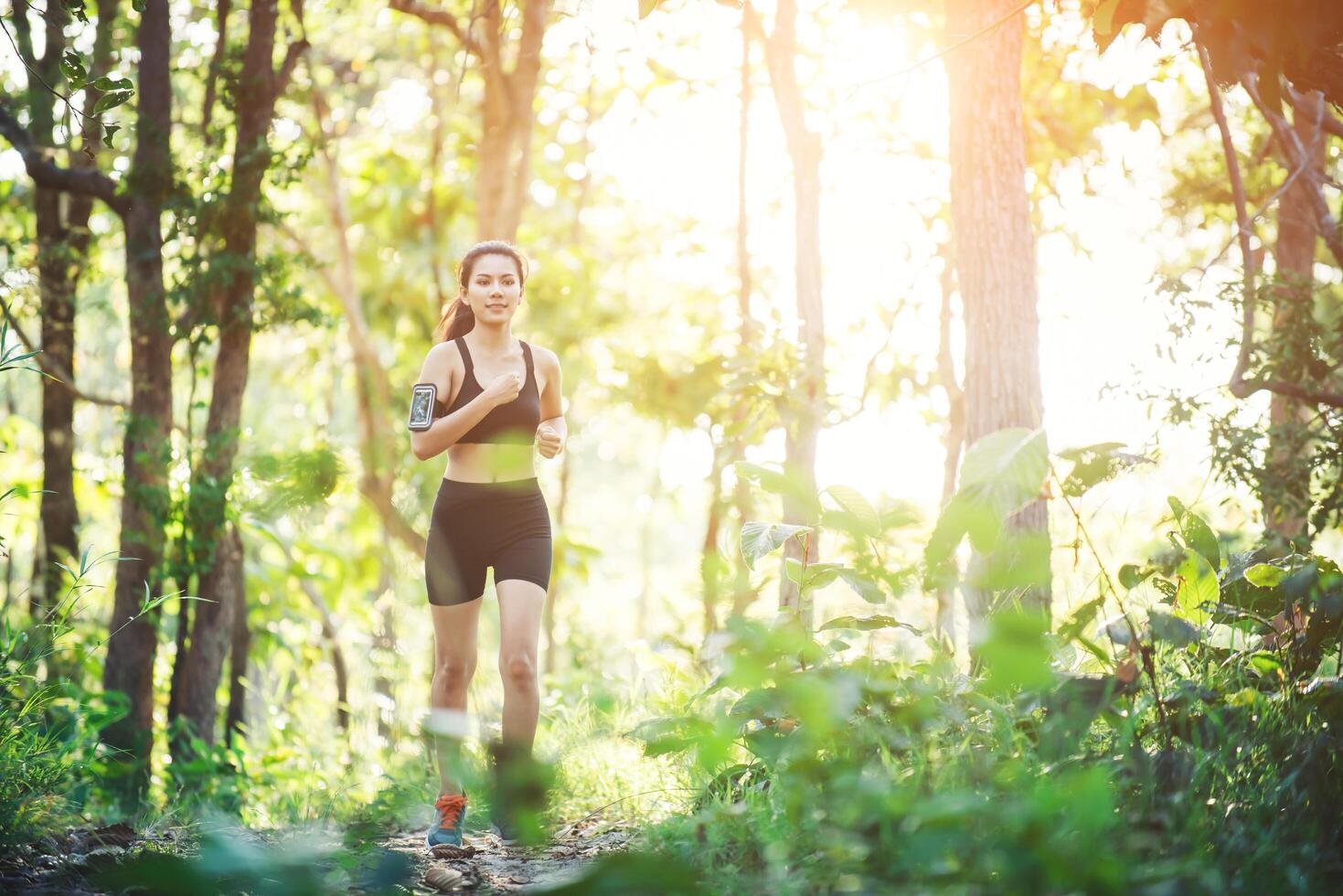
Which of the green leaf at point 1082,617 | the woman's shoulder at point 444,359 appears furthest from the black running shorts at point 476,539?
the green leaf at point 1082,617

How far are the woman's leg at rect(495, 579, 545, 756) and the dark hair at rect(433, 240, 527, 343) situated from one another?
3.69 ft

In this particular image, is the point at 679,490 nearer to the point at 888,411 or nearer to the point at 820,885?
the point at 888,411

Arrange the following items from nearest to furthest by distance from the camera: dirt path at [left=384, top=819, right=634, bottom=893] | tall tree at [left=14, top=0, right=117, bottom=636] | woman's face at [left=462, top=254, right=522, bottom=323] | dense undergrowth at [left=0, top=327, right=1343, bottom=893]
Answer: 1. dense undergrowth at [left=0, top=327, right=1343, bottom=893]
2. dirt path at [left=384, top=819, right=634, bottom=893]
3. woman's face at [left=462, top=254, right=522, bottom=323]
4. tall tree at [left=14, top=0, right=117, bottom=636]

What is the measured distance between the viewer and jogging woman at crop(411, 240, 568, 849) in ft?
12.7

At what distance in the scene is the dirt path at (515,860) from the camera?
318cm

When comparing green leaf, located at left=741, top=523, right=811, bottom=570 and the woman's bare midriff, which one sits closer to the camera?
green leaf, located at left=741, top=523, right=811, bottom=570

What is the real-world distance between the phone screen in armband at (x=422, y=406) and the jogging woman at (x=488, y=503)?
34 mm

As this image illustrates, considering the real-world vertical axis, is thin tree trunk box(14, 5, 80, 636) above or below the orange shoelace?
above

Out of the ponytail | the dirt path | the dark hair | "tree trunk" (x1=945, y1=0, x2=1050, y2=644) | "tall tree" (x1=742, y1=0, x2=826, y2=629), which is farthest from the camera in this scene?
"tall tree" (x1=742, y1=0, x2=826, y2=629)

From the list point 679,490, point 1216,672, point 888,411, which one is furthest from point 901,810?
point 679,490

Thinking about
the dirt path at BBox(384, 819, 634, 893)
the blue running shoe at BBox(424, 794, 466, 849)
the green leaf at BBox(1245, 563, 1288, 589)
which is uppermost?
the green leaf at BBox(1245, 563, 1288, 589)

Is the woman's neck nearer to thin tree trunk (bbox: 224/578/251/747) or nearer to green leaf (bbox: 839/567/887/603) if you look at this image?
green leaf (bbox: 839/567/887/603)

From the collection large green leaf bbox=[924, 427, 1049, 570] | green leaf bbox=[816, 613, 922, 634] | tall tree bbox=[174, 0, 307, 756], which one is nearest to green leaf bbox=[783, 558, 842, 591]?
green leaf bbox=[816, 613, 922, 634]

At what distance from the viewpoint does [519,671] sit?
383 cm
